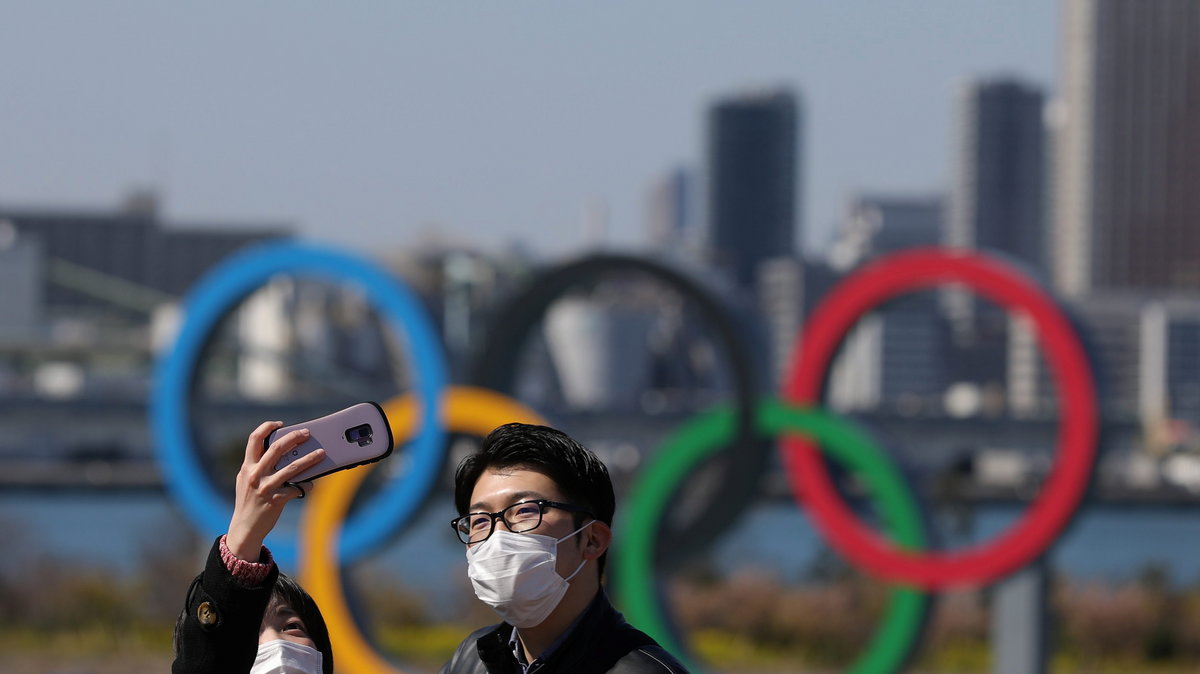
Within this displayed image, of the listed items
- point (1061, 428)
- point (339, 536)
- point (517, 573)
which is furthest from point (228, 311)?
point (517, 573)

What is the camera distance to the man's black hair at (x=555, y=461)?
2.98 meters

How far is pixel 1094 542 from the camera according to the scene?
57156mm

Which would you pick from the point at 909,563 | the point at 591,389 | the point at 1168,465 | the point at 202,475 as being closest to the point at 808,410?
the point at 909,563

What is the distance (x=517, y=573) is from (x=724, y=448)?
13.4 metres

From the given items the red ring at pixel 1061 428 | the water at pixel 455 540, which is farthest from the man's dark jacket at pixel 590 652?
the water at pixel 455 540

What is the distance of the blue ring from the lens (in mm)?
15742

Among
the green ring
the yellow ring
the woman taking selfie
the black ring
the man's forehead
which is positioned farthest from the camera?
the black ring

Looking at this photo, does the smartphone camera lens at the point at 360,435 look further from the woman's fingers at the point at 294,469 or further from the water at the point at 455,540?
the water at the point at 455,540

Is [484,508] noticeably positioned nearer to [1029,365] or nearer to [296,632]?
[296,632]

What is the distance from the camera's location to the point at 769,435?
626 inches

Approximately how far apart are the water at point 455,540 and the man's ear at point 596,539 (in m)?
11.8

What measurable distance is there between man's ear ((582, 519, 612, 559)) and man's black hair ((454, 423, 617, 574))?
A: 0.02m

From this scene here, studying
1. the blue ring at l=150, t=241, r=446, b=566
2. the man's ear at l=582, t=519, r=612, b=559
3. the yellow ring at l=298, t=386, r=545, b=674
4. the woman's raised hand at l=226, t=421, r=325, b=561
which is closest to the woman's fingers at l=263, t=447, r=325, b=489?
the woman's raised hand at l=226, t=421, r=325, b=561

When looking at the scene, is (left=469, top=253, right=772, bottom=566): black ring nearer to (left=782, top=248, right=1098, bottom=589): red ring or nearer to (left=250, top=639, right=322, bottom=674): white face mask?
(left=782, top=248, right=1098, bottom=589): red ring
